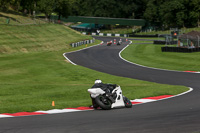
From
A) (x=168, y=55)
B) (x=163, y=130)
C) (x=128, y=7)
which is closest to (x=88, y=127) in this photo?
(x=163, y=130)

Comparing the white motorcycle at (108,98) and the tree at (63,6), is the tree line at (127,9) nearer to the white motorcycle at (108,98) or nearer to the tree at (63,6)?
the tree at (63,6)

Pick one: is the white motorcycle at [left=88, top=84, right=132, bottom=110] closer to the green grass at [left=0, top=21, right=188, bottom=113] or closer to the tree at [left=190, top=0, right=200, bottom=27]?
the green grass at [left=0, top=21, right=188, bottom=113]

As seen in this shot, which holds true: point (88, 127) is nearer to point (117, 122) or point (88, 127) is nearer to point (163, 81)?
point (117, 122)

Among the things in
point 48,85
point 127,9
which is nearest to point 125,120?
point 48,85

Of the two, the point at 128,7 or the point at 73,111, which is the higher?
the point at 128,7

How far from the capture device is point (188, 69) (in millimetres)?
35656

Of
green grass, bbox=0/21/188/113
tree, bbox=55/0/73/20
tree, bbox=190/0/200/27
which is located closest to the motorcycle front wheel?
green grass, bbox=0/21/188/113

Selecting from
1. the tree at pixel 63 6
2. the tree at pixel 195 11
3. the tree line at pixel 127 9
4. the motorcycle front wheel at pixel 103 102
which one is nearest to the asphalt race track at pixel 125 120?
the motorcycle front wheel at pixel 103 102

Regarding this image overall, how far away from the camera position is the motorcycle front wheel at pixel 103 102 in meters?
15.1

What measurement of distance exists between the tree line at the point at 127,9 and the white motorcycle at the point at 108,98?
230 ft

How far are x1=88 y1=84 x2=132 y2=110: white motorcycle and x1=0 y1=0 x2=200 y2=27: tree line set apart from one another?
7015cm

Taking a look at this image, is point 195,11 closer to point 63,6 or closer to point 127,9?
point 127,9

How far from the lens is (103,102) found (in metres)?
15.3

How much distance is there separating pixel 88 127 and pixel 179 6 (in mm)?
113471
